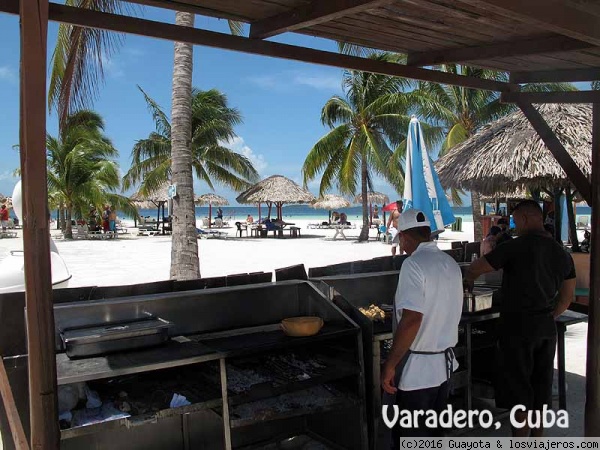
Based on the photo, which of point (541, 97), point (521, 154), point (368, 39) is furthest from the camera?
point (521, 154)

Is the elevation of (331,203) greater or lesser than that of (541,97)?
lesser

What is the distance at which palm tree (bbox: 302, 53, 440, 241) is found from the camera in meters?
21.8

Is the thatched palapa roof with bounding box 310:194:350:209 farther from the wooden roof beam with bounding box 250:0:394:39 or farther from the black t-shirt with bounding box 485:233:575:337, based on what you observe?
the wooden roof beam with bounding box 250:0:394:39

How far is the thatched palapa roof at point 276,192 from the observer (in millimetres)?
27812

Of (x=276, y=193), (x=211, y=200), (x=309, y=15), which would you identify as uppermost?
(x=309, y=15)

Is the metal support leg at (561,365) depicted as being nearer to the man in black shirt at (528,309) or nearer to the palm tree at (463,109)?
the man in black shirt at (528,309)

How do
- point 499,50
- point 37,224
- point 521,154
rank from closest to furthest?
point 37,224
point 499,50
point 521,154

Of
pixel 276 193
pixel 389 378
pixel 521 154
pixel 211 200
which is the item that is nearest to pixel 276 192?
pixel 276 193

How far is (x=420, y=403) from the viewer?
2787 mm

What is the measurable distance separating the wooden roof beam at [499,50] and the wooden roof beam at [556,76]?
0.88 m

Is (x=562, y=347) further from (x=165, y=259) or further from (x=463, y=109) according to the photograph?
(x=463, y=109)

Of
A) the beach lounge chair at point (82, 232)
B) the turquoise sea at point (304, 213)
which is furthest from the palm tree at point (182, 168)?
the turquoise sea at point (304, 213)

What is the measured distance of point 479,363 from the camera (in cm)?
477

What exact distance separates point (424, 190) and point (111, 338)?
17.1ft
